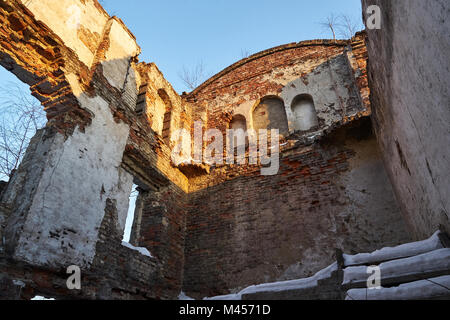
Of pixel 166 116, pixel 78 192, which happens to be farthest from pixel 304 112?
pixel 78 192

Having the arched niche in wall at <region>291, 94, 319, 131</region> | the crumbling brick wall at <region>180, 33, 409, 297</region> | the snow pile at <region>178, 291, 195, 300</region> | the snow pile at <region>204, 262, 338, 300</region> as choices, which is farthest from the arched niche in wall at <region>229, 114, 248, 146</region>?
the snow pile at <region>204, 262, 338, 300</region>

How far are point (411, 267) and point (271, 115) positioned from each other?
19.9 feet

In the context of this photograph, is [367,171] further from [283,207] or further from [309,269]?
[309,269]

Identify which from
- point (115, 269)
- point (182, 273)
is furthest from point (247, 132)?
point (115, 269)

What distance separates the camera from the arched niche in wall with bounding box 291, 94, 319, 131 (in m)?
7.55

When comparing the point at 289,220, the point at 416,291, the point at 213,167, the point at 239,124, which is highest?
the point at 239,124

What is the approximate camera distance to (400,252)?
9.21ft

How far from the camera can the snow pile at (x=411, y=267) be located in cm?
235

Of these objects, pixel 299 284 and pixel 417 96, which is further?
pixel 299 284

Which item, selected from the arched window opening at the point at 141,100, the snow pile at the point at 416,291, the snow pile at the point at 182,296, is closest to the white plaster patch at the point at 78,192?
the arched window opening at the point at 141,100

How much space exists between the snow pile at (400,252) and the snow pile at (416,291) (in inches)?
20.2

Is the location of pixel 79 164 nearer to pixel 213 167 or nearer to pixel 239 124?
pixel 213 167

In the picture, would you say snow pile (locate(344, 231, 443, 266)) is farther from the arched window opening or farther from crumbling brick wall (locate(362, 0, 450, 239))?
the arched window opening

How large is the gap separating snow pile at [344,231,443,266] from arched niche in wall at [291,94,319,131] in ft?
15.9
